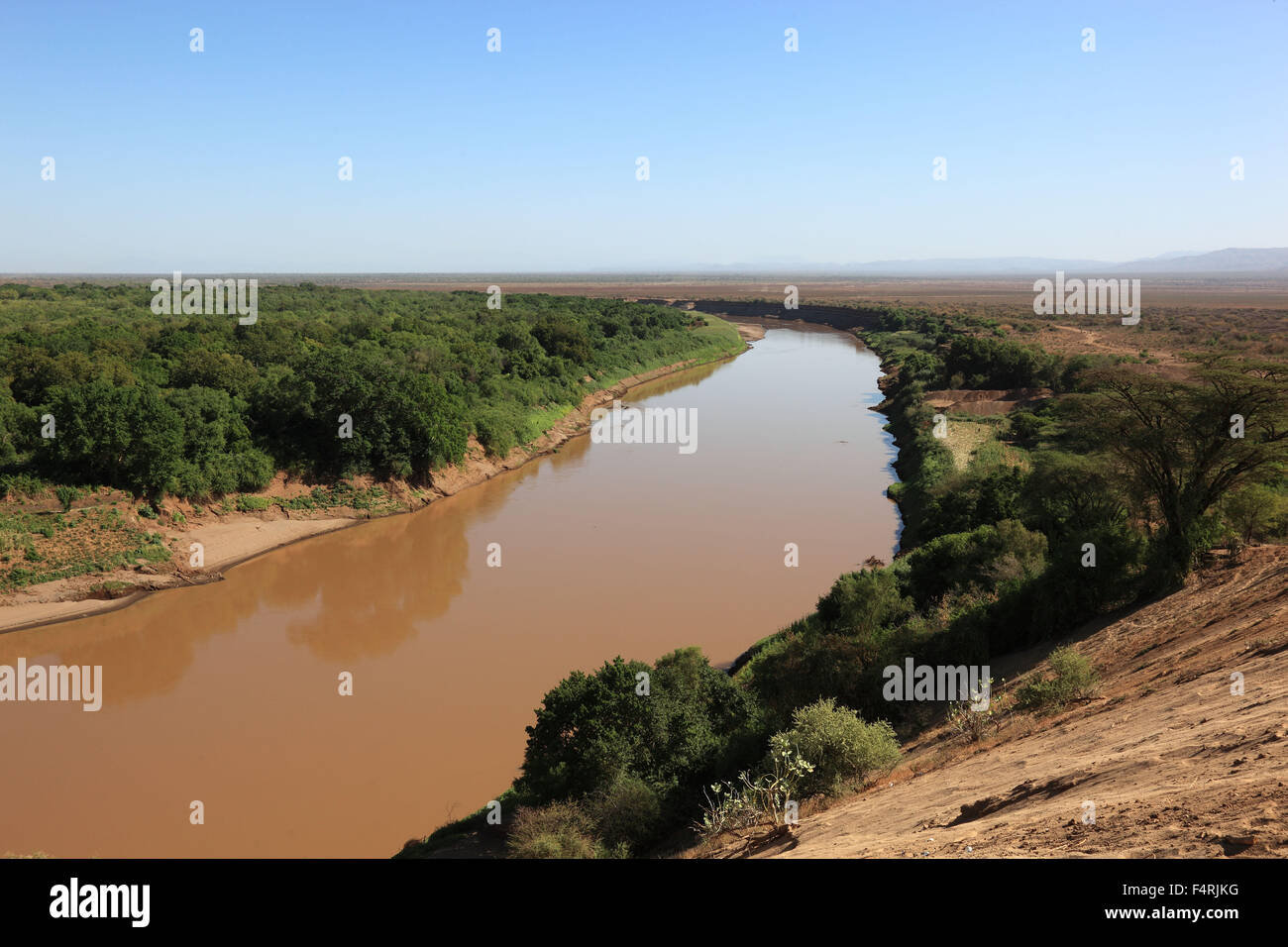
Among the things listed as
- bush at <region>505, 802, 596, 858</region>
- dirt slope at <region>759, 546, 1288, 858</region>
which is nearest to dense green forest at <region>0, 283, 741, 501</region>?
bush at <region>505, 802, 596, 858</region>

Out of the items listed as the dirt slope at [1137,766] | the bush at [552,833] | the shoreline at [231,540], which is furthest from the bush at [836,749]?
the shoreline at [231,540]

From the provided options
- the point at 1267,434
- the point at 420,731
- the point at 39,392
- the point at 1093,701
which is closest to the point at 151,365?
the point at 39,392

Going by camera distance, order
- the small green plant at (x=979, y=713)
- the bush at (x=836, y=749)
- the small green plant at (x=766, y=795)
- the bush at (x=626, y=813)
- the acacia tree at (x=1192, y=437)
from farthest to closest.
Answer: the acacia tree at (x=1192, y=437) → the small green plant at (x=979, y=713) → the bush at (x=836, y=749) → the bush at (x=626, y=813) → the small green plant at (x=766, y=795)

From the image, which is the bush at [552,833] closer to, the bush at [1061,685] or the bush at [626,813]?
the bush at [626,813]

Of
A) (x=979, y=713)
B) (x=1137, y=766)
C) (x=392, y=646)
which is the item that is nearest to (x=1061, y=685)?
(x=979, y=713)

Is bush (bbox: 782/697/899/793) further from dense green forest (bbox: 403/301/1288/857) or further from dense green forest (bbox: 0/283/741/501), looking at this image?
dense green forest (bbox: 0/283/741/501)

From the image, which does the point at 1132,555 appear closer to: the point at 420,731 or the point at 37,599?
the point at 420,731

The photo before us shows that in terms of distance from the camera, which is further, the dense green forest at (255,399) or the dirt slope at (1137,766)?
the dense green forest at (255,399)
